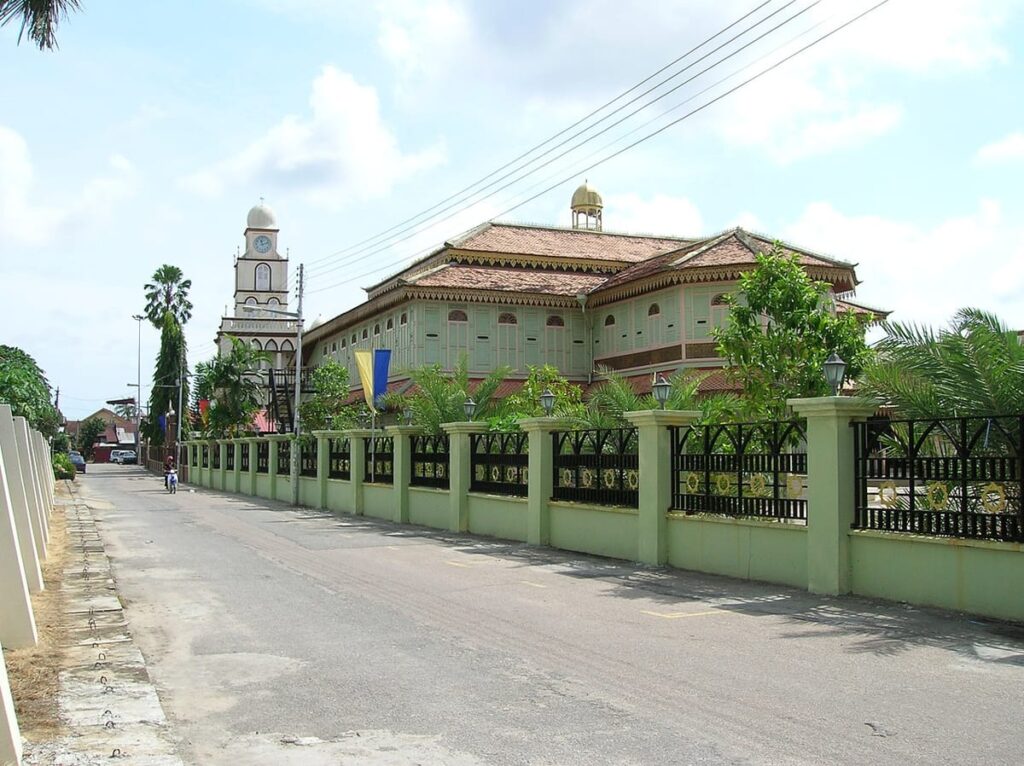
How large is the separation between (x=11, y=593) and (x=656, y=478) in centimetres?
852

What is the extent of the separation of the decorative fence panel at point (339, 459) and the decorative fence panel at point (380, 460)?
1.25m

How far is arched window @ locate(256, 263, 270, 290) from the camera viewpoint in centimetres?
8050

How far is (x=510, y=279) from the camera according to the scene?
38.8 metres

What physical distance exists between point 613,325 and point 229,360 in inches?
963

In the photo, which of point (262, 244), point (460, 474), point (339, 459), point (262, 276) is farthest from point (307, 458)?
point (262, 244)

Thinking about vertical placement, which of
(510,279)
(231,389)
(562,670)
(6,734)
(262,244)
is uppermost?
(262,244)

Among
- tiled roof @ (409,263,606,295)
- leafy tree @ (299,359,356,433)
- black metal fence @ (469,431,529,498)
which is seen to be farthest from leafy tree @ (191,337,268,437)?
black metal fence @ (469,431,529,498)

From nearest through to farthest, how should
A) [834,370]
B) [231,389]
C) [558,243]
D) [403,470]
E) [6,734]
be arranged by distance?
[6,734], [834,370], [403,470], [558,243], [231,389]

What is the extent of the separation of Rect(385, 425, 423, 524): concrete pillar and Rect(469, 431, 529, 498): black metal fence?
332cm

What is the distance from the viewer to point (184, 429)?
74688 mm

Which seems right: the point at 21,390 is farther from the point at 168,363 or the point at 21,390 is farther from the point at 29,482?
the point at 168,363

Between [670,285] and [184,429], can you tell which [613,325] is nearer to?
[670,285]

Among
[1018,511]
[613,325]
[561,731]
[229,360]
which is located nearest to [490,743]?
[561,731]

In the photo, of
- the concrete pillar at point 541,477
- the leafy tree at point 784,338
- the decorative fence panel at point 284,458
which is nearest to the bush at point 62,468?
the decorative fence panel at point 284,458
